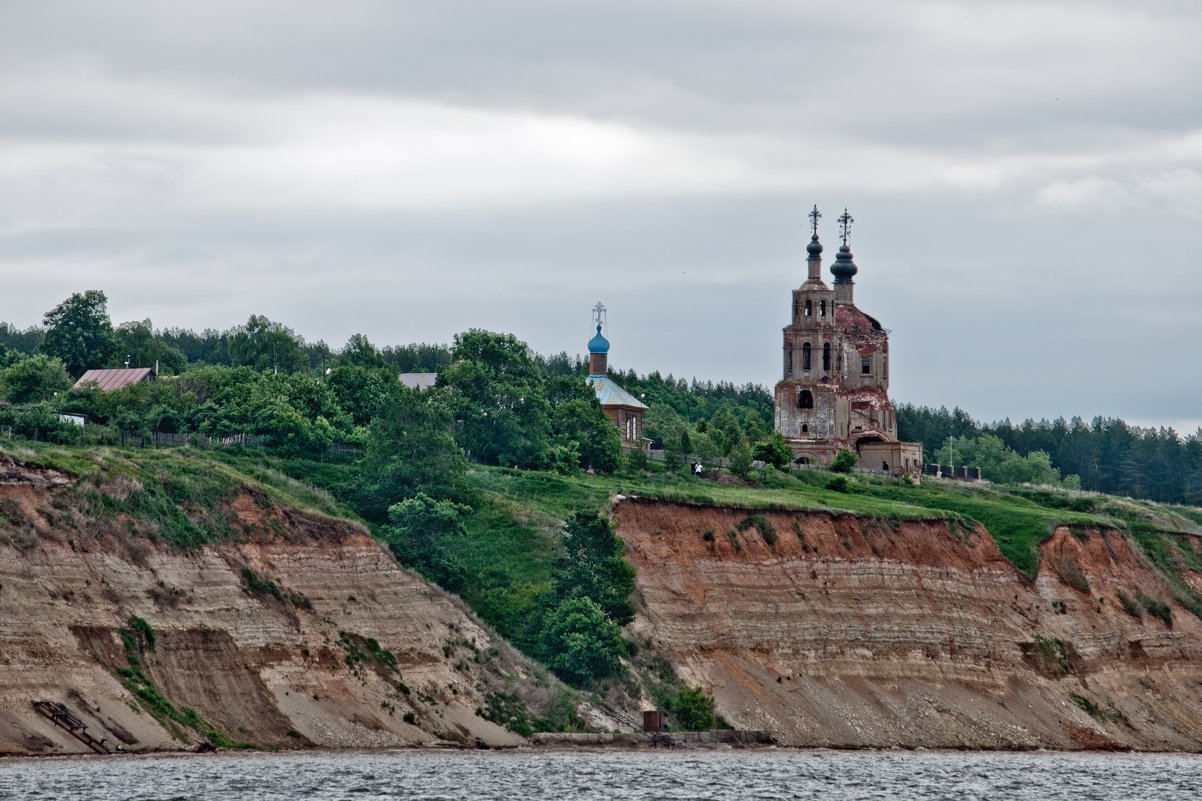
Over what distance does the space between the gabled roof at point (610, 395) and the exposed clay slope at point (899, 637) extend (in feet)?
97.2

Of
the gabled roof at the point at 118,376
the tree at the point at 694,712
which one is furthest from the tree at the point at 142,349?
the tree at the point at 694,712

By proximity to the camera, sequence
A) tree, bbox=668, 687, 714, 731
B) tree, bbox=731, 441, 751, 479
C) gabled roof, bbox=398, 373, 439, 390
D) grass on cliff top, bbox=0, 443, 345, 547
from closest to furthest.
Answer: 1. grass on cliff top, bbox=0, 443, 345, 547
2. tree, bbox=668, 687, 714, 731
3. tree, bbox=731, 441, 751, 479
4. gabled roof, bbox=398, 373, 439, 390

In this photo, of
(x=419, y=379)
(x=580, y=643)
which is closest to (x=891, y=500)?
(x=580, y=643)

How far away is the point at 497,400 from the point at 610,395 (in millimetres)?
22051

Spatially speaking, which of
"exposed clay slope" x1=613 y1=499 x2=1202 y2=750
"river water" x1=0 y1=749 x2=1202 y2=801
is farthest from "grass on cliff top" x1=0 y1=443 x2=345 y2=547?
"exposed clay slope" x1=613 y1=499 x2=1202 y2=750

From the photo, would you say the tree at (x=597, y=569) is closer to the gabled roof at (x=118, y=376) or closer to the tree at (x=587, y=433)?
the tree at (x=587, y=433)

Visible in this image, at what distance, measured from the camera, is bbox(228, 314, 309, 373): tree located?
427 ft

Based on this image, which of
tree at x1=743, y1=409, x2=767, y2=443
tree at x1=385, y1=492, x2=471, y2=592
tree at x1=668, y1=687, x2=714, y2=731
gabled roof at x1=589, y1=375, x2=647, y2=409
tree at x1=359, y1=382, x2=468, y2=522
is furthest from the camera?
tree at x1=743, y1=409, x2=767, y2=443

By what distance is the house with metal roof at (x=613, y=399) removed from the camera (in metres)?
123

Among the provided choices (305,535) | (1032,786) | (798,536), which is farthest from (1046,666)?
(305,535)

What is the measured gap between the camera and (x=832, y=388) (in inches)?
5010

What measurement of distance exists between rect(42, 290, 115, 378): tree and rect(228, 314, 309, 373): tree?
382 inches

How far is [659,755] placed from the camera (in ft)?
234

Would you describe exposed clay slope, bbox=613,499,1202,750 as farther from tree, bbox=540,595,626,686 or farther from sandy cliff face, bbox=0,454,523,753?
sandy cliff face, bbox=0,454,523,753
